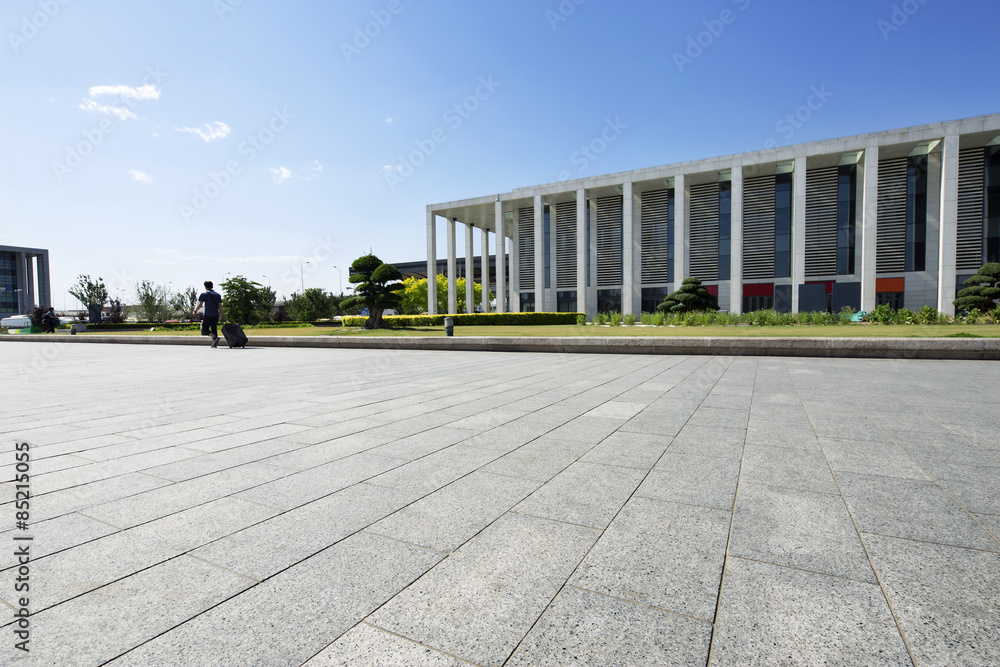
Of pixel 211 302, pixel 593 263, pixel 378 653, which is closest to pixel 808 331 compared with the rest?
pixel 378 653

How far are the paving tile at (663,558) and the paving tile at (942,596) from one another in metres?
0.63

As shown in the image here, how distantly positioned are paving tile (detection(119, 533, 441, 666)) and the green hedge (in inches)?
1188

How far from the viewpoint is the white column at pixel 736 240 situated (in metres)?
34.0

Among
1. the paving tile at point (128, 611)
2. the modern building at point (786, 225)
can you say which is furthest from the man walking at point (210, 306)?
the modern building at point (786, 225)

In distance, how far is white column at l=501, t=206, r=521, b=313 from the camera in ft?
149

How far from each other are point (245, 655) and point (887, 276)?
4275cm

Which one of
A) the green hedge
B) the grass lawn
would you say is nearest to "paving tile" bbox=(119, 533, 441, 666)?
the grass lawn

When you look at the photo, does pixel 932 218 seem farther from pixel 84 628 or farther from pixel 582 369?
pixel 84 628

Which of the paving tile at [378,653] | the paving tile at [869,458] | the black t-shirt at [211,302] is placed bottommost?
the paving tile at [869,458]

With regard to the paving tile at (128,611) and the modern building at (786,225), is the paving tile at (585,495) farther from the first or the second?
the modern building at (786,225)

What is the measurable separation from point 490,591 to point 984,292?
105ft

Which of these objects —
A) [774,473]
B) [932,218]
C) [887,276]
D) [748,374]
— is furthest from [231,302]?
[932,218]

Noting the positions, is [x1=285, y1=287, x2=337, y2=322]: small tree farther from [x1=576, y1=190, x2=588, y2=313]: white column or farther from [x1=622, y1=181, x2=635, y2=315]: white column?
[x1=622, y1=181, x2=635, y2=315]: white column

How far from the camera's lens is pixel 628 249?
38562mm
